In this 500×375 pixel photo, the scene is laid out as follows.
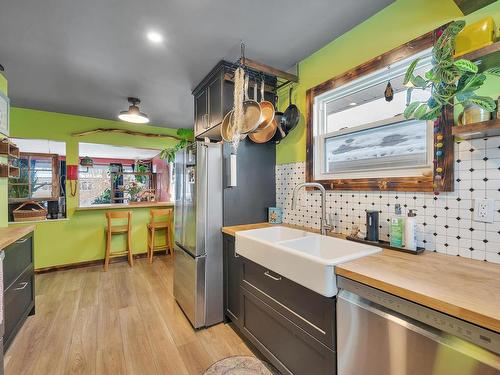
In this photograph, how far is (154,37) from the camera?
1766 millimetres

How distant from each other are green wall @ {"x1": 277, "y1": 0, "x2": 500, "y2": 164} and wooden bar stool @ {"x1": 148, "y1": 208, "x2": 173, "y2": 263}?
2.41 meters

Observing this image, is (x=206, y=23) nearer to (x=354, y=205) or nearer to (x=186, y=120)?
(x=354, y=205)

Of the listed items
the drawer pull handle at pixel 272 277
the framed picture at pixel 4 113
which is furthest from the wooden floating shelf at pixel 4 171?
the drawer pull handle at pixel 272 277

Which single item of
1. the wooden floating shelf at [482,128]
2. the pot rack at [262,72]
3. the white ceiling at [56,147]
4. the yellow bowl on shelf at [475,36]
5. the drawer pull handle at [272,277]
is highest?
the pot rack at [262,72]

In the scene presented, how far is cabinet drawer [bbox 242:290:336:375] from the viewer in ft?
3.70

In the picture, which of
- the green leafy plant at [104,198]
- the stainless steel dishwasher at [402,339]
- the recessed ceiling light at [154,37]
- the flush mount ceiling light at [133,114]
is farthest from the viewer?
the green leafy plant at [104,198]

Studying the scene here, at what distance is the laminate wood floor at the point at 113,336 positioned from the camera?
5.25ft

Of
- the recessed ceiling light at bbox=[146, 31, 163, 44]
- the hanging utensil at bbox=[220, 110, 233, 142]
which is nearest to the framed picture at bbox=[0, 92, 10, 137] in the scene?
the recessed ceiling light at bbox=[146, 31, 163, 44]

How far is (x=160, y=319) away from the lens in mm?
2168

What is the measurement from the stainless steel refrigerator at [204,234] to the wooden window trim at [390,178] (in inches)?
34.2

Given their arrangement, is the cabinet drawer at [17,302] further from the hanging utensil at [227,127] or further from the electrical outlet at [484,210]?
the electrical outlet at [484,210]

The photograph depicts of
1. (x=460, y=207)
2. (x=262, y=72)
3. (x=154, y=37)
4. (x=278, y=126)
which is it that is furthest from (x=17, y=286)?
(x=460, y=207)

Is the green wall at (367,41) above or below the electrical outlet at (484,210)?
above

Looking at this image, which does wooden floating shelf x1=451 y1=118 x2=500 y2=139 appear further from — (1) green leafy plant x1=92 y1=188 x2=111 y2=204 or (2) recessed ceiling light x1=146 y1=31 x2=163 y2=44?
(1) green leafy plant x1=92 y1=188 x2=111 y2=204
